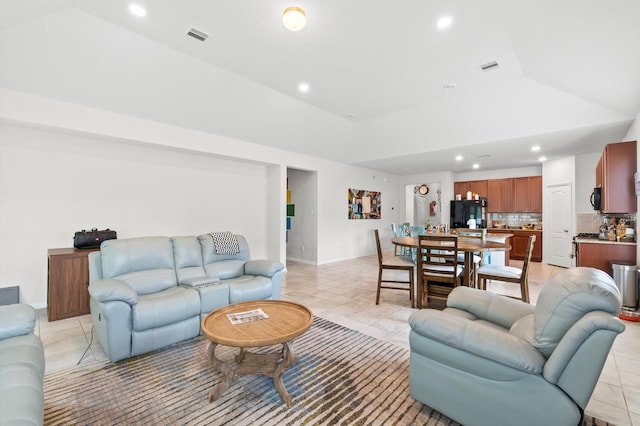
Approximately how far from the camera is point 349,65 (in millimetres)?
3723

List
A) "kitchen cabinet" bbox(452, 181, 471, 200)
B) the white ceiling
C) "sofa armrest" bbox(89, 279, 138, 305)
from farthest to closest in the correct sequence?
"kitchen cabinet" bbox(452, 181, 471, 200) < the white ceiling < "sofa armrest" bbox(89, 279, 138, 305)

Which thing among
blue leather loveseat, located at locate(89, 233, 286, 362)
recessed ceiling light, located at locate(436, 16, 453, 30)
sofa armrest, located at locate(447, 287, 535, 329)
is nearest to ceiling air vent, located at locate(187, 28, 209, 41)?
blue leather loveseat, located at locate(89, 233, 286, 362)

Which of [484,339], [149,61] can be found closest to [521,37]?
[484,339]

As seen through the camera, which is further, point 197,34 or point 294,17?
point 197,34

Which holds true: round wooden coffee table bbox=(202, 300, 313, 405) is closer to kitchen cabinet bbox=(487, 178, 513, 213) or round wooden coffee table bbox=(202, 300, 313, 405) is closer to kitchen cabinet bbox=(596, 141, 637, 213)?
kitchen cabinet bbox=(596, 141, 637, 213)

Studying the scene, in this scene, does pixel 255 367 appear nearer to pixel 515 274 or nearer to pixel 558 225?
pixel 515 274

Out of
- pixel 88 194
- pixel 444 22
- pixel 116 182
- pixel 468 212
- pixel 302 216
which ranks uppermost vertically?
pixel 444 22

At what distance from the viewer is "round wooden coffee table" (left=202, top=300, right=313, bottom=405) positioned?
188cm

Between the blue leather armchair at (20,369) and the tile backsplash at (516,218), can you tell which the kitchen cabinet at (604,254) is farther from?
the blue leather armchair at (20,369)

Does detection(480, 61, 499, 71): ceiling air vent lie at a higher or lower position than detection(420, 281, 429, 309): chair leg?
higher

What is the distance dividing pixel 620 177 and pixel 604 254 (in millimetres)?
1122

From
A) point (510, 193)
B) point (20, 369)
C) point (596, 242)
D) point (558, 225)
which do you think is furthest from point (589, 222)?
point (20, 369)

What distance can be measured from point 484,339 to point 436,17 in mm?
2846

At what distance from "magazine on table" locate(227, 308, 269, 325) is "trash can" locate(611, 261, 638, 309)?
14.8 feet
